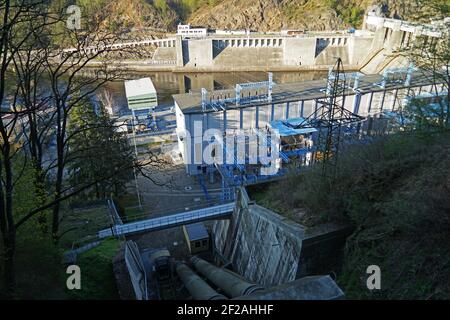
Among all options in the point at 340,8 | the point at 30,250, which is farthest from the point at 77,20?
the point at 340,8

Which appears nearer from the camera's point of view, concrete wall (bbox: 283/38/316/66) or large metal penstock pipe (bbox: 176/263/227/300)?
large metal penstock pipe (bbox: 176/263/227/300)

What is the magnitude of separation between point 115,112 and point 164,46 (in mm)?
24823

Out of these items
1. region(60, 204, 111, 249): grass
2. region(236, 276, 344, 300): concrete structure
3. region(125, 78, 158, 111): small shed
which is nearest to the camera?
region(236, 276, 344, 300): concrete structure

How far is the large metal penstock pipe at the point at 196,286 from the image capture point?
977cm

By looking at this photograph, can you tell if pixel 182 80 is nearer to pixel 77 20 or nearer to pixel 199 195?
pixel 199 195

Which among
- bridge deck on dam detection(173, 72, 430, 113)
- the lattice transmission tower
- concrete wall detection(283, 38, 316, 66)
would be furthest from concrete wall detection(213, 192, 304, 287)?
concrete wall detection(283, 38, 316, 66)

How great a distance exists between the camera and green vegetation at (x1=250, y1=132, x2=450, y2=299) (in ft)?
23.1

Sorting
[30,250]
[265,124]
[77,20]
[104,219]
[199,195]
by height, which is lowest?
[199,195]

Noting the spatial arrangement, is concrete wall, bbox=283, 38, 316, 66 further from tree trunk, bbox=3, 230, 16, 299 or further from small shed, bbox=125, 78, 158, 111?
tree trunk, bbox=3, 230, 16, 299

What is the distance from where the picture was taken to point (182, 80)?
53.1 m

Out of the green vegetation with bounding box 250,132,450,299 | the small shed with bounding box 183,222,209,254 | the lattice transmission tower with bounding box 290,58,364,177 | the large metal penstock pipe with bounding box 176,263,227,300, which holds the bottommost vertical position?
the small shed with bounding box 183,222,209,254

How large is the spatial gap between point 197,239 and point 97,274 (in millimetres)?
7377

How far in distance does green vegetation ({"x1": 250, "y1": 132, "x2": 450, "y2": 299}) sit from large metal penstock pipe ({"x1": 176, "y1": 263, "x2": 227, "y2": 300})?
3681mm
